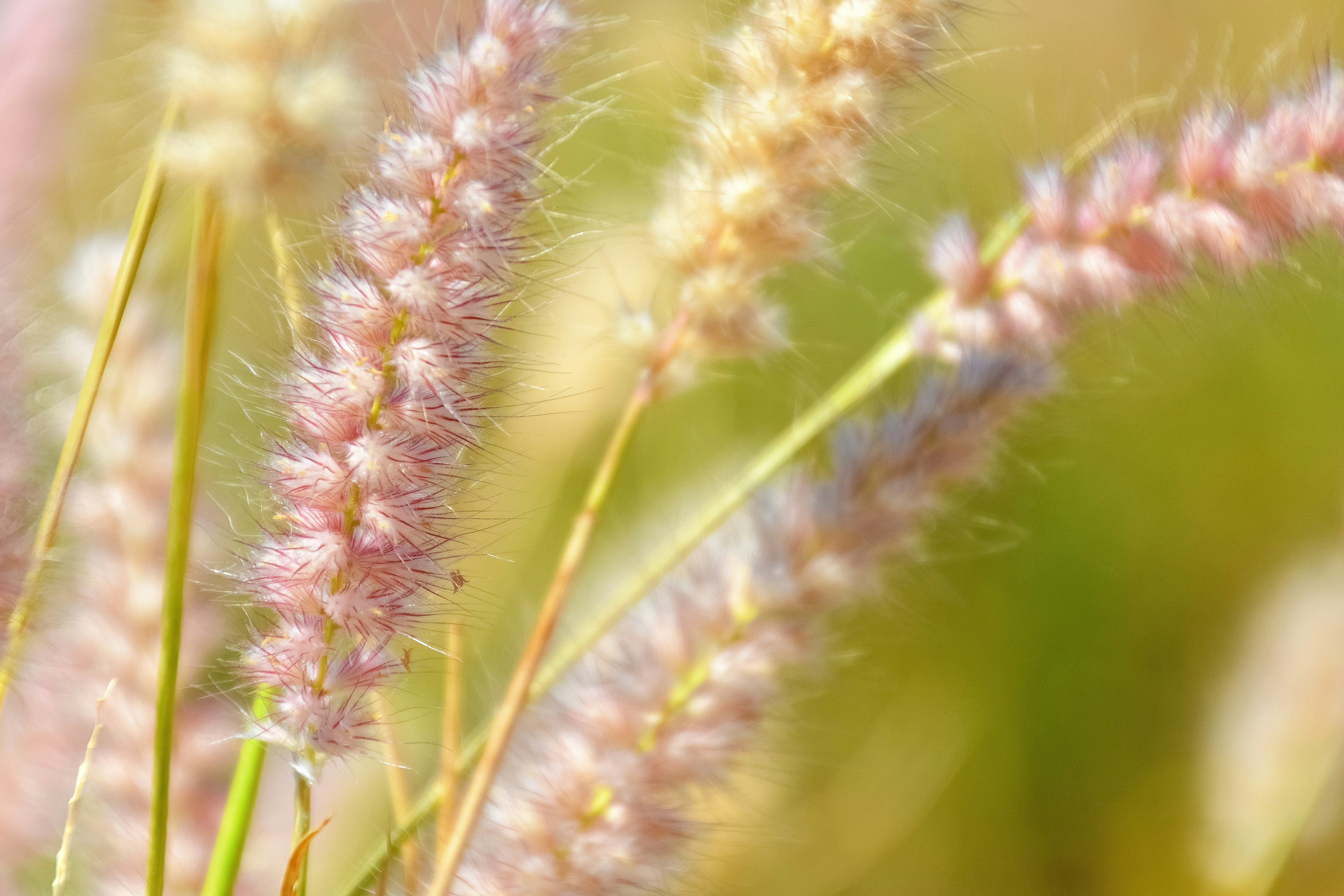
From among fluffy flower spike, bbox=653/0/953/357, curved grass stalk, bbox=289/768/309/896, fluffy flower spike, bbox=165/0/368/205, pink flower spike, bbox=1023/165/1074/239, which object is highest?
pink flower spike, bbox=1023/165/1074/239

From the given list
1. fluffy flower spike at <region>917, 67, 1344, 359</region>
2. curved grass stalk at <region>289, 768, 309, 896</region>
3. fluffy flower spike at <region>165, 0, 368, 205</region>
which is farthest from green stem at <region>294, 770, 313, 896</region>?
fluffy flower spike at <region>917, 67, 1344, 359</region>

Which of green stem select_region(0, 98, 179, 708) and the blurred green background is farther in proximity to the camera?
the blurred green background

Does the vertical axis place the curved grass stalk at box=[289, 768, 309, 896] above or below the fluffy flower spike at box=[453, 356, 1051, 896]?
below

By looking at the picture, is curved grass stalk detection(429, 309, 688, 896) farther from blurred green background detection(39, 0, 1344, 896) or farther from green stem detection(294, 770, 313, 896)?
blurred green background detection(39, 0, 1344, 896)

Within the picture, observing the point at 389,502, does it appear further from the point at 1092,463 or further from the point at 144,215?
the point at 1092,463


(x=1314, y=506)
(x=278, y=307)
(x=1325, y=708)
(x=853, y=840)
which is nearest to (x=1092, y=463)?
(x=1314, y=506)

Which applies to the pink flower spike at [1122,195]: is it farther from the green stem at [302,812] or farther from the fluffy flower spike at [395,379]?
the green stem at [302,812]

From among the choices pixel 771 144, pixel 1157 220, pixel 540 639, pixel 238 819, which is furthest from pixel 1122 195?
pixel 238 819
